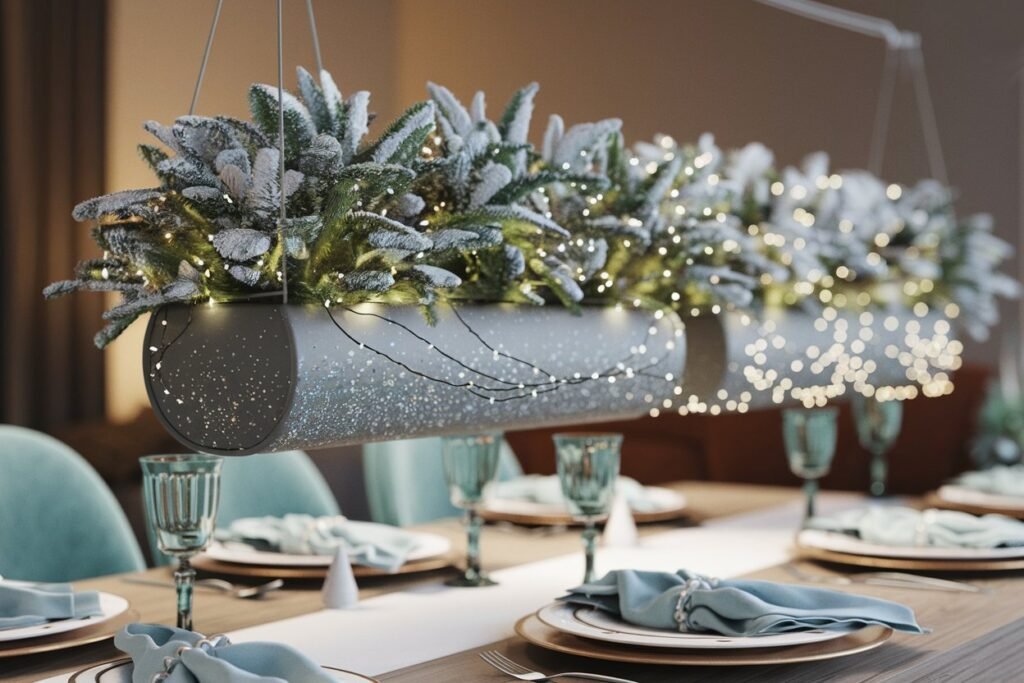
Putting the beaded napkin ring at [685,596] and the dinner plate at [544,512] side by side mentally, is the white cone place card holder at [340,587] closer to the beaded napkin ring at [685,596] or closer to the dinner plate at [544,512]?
the beaded napkin ring at [685,596]

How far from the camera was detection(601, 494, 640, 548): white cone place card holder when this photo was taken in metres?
2.08

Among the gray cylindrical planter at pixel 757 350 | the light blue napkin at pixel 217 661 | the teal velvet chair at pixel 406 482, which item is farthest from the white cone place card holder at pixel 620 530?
the light blue napkin at pixel 217 661

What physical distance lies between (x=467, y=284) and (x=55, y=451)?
35.2 inches

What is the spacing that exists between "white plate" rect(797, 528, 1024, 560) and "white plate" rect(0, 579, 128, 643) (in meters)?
0.98

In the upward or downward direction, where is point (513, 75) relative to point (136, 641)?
upward

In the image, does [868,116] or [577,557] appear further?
[868,116]

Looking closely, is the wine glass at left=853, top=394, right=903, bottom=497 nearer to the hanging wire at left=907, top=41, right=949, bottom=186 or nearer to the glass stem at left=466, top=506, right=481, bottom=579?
the glass stem at left=466, top=506, right=481, bottom=579

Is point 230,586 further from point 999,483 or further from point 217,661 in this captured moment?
point 999,483

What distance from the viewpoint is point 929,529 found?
1.91 meters

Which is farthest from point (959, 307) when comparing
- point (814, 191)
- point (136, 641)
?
point (136, 641)

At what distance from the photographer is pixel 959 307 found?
8.45ft

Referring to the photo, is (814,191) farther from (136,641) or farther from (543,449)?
(543,449)

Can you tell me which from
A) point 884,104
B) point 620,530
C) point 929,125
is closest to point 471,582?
point 620,530

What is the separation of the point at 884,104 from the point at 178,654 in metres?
3.92
